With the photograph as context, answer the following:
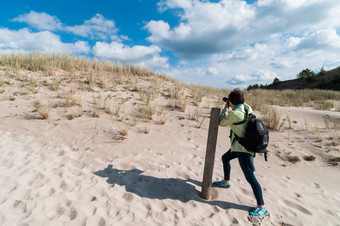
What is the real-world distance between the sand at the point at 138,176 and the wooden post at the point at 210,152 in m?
0.22

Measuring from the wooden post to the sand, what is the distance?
22cm

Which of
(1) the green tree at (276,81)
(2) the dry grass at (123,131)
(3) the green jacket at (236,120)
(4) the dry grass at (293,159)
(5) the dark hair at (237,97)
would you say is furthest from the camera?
(1) the green tree at (276,81)

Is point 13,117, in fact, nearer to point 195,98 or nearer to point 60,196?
point 60,196

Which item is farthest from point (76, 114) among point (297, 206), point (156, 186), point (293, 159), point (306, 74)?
point (306, 74)

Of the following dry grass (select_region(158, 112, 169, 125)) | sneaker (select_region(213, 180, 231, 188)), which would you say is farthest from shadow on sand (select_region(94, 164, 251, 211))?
dry grass (select_region(158, 112, 169, 125))

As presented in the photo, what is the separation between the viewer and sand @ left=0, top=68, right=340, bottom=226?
8.82 ft

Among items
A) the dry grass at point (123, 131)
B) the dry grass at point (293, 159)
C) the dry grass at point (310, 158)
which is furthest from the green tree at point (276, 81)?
the dry grass at point (123, 131)

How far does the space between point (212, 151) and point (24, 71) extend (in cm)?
1125

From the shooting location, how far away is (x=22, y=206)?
102 inches

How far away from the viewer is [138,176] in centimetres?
377

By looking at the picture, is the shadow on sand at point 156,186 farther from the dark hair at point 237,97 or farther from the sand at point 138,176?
the dark hair at point 237,97

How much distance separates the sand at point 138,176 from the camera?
8.82 feet

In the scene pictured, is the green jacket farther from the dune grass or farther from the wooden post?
the dune grass

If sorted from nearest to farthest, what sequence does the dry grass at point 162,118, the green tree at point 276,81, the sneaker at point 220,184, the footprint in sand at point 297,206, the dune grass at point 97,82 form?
the footprint in sand at point 297,206
the sneaker at point 220,184
the dry grass at point 162,118
the dune grass at point 97,82
the green tree at point 276,81
